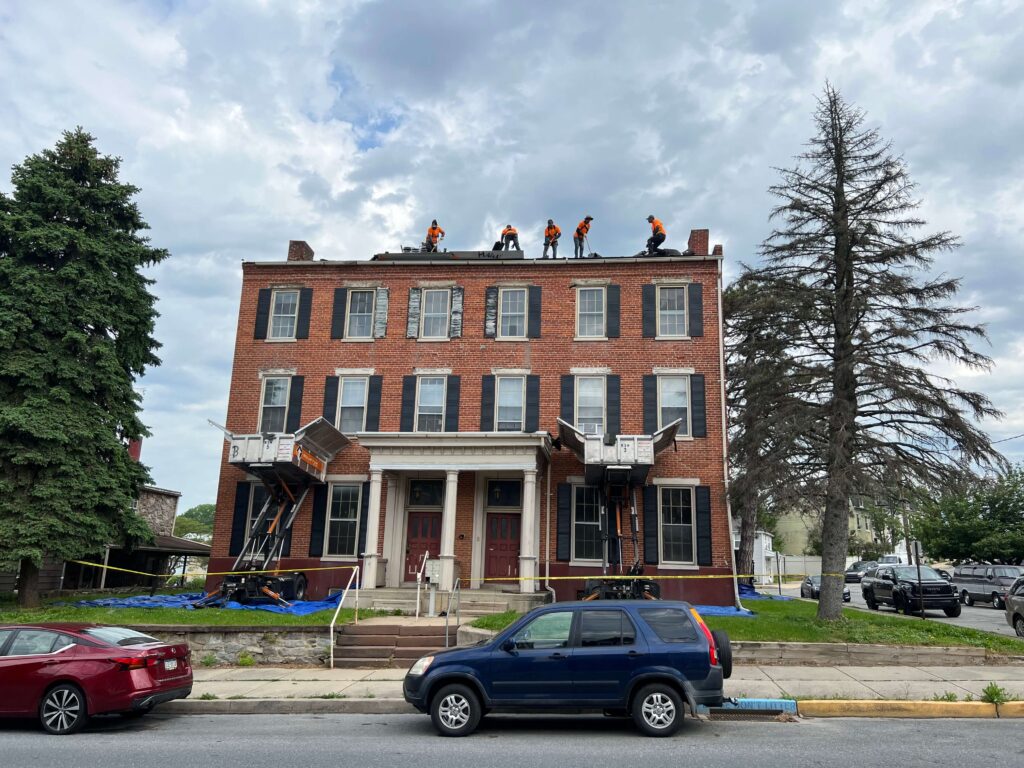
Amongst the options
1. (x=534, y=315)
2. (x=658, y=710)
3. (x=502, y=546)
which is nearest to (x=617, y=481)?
(x=502, y=546)

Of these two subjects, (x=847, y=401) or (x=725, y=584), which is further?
(x=725, y=584)

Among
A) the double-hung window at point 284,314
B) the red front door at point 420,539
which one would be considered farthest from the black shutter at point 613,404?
the double-hung window at point 284,314

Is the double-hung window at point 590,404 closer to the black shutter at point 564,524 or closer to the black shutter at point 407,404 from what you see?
the black shutter at point 564,524

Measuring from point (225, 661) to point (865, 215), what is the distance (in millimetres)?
17322

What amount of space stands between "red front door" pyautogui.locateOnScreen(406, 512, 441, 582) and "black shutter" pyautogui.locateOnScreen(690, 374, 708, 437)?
7977 mm

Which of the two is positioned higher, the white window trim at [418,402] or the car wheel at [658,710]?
the white window trim at [418,402]

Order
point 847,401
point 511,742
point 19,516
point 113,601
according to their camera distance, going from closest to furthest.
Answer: point 511,742, point 847,401, point 19,516, point 113,601

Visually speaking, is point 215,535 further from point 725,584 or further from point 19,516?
point 725,584

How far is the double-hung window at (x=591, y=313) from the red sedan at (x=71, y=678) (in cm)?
1545

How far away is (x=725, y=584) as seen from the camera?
67.5 ft

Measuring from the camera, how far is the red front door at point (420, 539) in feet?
71.4

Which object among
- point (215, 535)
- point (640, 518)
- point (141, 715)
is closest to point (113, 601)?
point (215, 535)

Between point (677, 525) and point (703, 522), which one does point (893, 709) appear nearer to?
point (703, 522)

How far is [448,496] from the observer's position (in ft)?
65.9
